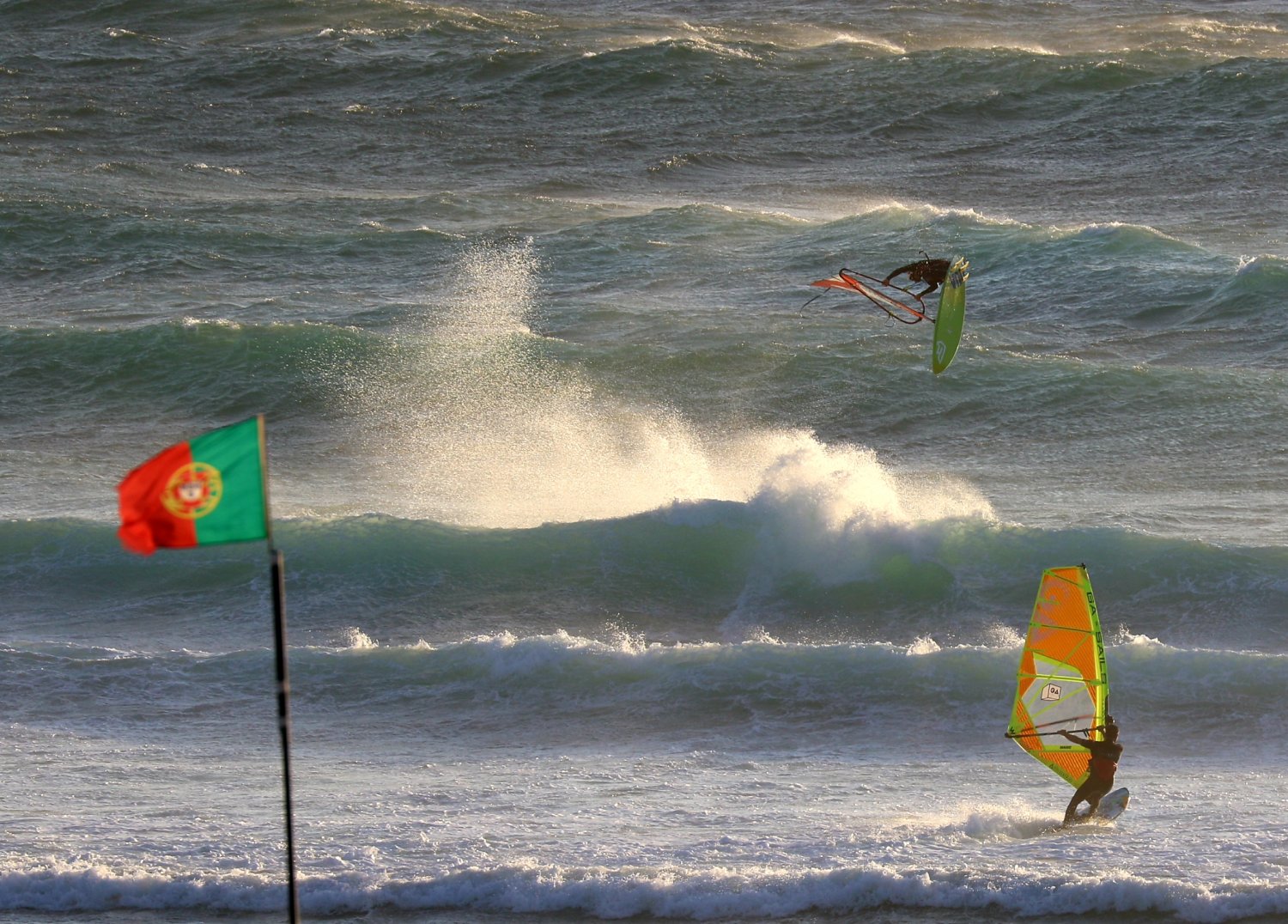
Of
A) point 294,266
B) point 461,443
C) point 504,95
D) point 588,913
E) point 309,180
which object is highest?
point 504,95

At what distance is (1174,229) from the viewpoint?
26.0m

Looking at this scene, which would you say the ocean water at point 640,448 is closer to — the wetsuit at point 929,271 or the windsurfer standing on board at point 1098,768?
the windsurfer standing on board at point 1098,768

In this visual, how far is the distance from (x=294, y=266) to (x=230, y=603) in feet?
39.1

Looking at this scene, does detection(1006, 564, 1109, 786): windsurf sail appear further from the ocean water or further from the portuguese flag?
the portuguese flag

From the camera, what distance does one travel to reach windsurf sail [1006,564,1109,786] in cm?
1013

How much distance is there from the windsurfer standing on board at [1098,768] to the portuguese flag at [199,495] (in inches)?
232

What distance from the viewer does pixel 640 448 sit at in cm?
1989

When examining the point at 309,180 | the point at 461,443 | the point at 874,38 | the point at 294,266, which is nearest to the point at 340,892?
the point at 461,443

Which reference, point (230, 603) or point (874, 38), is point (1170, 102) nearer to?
point (874, 38)

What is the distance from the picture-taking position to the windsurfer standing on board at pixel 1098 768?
1021 cm

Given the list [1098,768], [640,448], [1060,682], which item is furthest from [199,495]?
[640,448]

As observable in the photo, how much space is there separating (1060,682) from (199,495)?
601 cm

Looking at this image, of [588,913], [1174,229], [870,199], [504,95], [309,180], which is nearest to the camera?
[588,913]

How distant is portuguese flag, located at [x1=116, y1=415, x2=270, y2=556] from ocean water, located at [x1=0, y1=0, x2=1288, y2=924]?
4.02 metres
